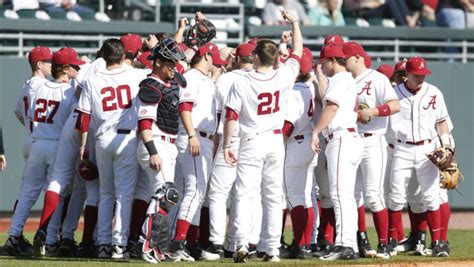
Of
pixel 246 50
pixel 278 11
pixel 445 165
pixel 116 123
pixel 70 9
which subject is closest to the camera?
pixel 116 123

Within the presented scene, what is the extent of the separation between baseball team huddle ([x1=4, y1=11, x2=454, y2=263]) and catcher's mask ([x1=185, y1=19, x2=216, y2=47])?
0.01m

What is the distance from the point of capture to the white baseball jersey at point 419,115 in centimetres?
Result: 1079

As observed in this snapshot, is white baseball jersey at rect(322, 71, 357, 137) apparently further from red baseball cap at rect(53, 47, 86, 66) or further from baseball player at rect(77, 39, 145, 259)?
red baseball cap at rect(53, 47, 86, 66)

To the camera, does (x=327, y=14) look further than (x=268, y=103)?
Yes

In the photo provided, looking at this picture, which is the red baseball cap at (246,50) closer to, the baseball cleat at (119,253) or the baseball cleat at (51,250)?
the baseball cleat at (119,253)

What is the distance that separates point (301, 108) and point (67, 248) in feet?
8.02

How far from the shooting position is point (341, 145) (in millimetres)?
9766

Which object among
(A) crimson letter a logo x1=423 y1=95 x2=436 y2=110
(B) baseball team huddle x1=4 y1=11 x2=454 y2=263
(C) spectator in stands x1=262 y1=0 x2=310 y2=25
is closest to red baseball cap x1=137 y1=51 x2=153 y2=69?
(B) baseball team huddle x1=4 y1=11 x2=454 y2=263

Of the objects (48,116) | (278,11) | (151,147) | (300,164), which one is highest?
(278,11)

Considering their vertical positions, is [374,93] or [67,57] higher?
[67,57]

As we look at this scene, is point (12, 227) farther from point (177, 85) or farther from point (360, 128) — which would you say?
point (360, 128)

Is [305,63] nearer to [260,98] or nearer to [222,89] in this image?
[222,89]

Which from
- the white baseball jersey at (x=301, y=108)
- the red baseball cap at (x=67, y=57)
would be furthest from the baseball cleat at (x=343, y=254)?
the red baseball cap at (x=67, y=57)

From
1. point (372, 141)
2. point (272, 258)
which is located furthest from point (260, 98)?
point (372, 141)
